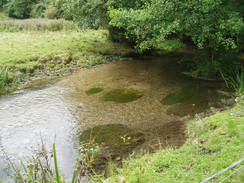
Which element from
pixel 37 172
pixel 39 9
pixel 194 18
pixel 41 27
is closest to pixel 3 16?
pixel 39 9

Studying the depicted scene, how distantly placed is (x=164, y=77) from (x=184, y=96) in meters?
2.97

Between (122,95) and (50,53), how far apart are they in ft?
23.0

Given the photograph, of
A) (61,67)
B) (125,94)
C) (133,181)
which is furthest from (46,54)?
(133,181)

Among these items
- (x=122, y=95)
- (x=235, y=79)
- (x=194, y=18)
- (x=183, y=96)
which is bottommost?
(x=122, y=95)

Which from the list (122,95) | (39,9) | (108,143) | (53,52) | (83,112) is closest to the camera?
(108,143)

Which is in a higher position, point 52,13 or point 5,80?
point 52,13

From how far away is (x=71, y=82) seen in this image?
13.2 metres

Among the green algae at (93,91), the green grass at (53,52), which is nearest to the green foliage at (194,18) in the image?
the green algae at (93,91)

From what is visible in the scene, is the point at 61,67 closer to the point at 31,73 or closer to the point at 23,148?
the point at 31,73

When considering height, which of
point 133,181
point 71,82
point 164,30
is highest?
point 164,30

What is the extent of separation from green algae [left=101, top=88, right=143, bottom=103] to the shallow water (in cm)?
25

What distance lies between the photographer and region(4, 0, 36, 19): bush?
38.1 metres

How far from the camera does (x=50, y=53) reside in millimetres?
16047

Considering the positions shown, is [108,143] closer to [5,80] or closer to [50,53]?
[5,80]
